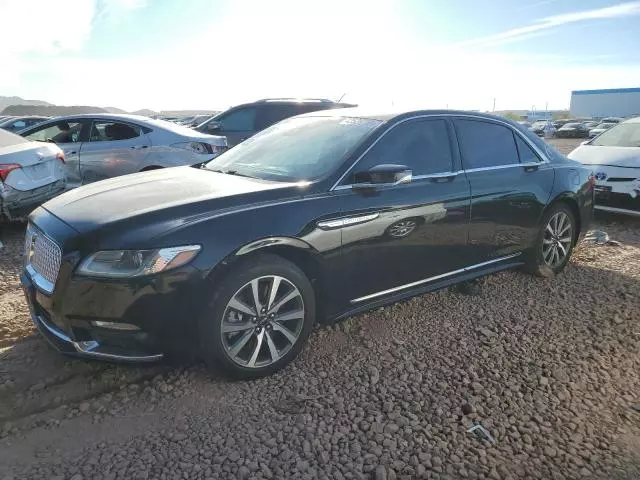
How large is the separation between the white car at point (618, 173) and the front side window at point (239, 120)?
19.7 ft

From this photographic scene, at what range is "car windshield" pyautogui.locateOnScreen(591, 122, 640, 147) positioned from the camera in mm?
7734

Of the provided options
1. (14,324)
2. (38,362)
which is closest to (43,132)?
(14,324)

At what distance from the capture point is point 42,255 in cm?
294

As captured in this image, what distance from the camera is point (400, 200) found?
347cm

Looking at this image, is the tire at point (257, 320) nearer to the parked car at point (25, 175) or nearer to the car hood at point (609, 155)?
the parked car at point (25, 175)

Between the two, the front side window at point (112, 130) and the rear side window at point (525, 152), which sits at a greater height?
the front side window at point (112, 130)

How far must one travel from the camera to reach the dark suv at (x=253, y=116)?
31.6 feet

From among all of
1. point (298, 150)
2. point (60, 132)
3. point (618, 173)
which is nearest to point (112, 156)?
point (60, 132)

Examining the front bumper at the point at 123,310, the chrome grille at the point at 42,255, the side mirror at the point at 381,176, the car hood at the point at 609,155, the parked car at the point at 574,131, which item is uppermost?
the side mirror at the point at 381,176

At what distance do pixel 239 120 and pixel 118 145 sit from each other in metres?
2.98

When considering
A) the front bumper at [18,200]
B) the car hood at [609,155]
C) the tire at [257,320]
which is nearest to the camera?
the tire at [257,320]

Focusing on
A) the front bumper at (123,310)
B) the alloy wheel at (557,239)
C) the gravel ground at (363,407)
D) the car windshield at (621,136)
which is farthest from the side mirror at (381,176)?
the car windshield at (621,136)

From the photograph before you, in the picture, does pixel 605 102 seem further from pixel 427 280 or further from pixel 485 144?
pixel 427 280

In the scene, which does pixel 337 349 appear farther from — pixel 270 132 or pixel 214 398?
pixel 270 132
